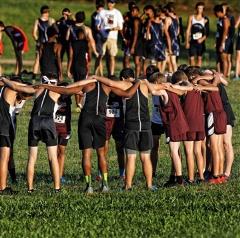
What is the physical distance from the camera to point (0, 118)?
19.1 meters

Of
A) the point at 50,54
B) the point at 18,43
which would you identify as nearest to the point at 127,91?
the point at 50,54

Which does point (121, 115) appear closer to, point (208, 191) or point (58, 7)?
point (208, 191)

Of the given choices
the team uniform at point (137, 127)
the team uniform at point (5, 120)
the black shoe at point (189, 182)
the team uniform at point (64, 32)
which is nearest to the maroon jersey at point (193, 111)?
the black shoe at point (189, 182)

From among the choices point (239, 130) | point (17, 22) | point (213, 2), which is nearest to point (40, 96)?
point (239, 130)

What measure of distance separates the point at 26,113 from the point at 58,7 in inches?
1124

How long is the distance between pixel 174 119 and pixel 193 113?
48 cm

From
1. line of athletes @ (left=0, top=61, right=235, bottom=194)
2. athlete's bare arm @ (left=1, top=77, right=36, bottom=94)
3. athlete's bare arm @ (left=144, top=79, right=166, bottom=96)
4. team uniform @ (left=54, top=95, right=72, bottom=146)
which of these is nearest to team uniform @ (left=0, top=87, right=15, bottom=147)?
line of athletes @ (left=0, top=61, right=235, bottom=194)

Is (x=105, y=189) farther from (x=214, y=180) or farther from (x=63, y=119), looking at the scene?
(x=214, y=180)

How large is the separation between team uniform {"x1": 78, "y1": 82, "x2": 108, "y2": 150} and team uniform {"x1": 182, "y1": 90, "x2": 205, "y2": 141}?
1.69 meters

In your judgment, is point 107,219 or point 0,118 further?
point 0,118

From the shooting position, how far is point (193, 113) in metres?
20.0

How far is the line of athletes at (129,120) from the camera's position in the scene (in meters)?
18.9

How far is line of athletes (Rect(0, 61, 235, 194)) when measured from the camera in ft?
61.9

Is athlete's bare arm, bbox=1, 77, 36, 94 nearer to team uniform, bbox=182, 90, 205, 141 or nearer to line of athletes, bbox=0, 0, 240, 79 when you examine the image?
team uniform, bbox=182, 90, 205, 141
